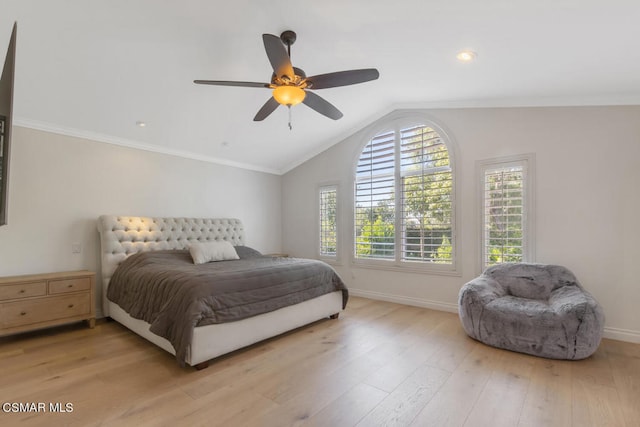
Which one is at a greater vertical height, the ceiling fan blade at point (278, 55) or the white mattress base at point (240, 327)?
the ceiling fan blade at point (278, 55)

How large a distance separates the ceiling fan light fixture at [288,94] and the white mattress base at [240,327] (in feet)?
6.43

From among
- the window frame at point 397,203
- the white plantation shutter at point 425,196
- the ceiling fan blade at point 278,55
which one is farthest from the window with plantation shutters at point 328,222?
the ceiling fan blade at point 278,55

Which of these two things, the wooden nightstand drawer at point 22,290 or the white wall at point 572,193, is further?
the white wall at point 572,193

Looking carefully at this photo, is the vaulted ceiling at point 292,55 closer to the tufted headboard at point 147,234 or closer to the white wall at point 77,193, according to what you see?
the white wall at point 77,193

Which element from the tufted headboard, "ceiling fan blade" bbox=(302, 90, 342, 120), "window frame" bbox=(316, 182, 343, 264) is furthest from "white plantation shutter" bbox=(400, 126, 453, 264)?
the tufted headboard

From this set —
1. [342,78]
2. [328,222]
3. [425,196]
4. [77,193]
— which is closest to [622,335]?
[425,196]

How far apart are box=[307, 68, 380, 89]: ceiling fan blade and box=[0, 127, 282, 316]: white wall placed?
306cm

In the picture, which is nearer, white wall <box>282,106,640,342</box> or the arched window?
white wall <box>282,106,640,342</box>

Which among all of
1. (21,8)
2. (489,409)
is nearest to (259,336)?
(489,409)

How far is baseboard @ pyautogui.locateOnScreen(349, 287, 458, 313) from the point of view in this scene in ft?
13.6

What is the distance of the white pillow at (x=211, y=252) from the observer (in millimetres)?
3940

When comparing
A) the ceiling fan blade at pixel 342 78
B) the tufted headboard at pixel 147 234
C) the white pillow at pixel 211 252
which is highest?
the ceiling fan blade at pixel 342 78

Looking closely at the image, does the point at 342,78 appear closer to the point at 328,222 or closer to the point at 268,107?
the point at 268,107

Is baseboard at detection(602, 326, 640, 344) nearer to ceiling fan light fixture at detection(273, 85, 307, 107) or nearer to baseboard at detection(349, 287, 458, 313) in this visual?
baseboard at detection(349, 287, 458, 313)
